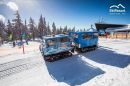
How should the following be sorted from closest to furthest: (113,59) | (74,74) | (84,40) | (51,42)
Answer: (74,74)
(51,42)
(113,59)
(84,40)

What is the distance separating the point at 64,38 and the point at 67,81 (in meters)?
5.83

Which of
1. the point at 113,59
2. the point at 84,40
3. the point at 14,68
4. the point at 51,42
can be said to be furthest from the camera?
the point at 84,40

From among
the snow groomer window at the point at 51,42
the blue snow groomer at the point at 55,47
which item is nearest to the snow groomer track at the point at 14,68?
the blue snow groomer at the point at 55,47

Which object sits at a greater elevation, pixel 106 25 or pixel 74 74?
pixel 106 25

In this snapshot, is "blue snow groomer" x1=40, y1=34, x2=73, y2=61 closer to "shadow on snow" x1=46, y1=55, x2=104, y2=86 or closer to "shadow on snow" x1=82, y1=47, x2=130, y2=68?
"shadow on snow" x1=46, y1=55, x2=104, y2=86

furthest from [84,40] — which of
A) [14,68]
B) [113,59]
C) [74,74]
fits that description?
[14,68]

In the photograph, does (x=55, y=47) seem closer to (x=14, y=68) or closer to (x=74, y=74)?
(x=74, y=74)

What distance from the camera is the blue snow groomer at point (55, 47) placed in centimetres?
1102

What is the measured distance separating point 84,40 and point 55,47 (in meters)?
4.65

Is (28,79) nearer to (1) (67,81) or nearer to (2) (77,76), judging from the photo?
(1) (67,81)

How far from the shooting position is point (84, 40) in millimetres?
14328

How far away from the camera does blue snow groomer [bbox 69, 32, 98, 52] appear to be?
46.2 ft

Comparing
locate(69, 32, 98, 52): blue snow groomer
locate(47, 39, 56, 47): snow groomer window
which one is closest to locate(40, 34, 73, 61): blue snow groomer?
locate(47, 39, 56, 47): snow groomer window

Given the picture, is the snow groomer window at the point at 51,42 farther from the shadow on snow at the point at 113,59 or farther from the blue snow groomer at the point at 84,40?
the shadow on snow at the point at 113,59
